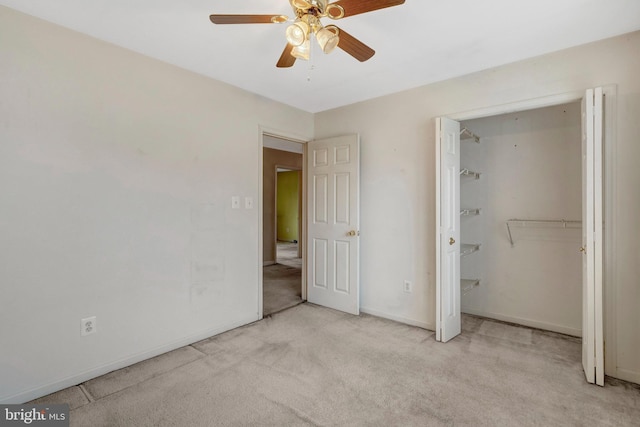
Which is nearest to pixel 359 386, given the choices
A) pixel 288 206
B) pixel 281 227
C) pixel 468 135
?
pixel 468 135

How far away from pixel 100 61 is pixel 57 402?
2.31 metres

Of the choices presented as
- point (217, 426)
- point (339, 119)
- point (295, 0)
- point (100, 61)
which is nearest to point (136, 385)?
point (217, 426)

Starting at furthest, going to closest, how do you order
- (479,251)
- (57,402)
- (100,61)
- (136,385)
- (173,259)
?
1. (479,251)
2. (173,259)
3. (100,61)
4. (136,385)
5. (57,402)

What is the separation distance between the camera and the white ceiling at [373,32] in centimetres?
191

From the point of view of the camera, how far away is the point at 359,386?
83.4 inches

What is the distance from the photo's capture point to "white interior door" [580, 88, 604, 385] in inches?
81.7

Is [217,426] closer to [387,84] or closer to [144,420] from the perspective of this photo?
[144,420]

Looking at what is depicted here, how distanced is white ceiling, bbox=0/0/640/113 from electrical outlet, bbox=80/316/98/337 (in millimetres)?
2018

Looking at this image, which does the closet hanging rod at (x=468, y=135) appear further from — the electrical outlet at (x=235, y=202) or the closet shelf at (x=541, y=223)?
the electrical outlet at (x=235, y=202)

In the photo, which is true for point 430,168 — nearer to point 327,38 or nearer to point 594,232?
point 594,232

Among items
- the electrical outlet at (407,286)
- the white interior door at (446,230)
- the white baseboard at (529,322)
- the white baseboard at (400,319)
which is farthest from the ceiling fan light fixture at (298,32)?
the white baseboard at (529,322)

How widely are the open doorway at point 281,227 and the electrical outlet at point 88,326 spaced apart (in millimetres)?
1647

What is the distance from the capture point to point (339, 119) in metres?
3.82

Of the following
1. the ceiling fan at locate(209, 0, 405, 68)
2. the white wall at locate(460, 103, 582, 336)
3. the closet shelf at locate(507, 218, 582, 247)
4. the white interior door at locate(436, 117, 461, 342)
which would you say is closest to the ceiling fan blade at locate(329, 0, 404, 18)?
the ceiling fan at locate(209, 0, 405, 68)
